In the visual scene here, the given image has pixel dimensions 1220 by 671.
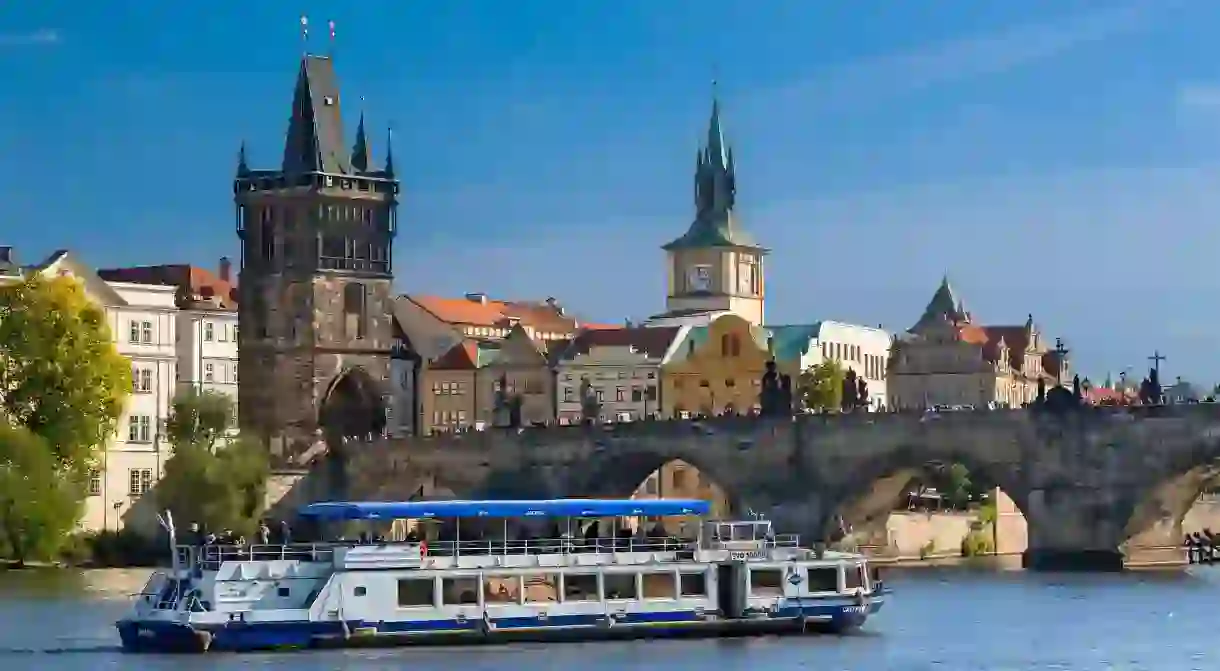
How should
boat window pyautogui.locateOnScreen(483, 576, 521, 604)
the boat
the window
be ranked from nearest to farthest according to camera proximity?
the boat, boat window pyautogui.locateOnScreen(483, 576, 521, 604), the window

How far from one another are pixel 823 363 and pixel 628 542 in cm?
8366

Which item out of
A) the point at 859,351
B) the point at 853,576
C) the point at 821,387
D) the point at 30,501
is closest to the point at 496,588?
the point at 853,576

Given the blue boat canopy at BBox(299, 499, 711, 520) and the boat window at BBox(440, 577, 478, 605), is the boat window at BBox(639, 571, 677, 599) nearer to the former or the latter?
the blue boat canopy at BBox(299, 499, 711, 520)

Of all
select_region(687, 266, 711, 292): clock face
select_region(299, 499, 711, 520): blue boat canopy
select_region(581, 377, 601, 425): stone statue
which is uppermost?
select_region(687, 266, 711, 292): clock face

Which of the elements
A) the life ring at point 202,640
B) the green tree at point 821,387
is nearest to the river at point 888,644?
the life ring at point 202,640

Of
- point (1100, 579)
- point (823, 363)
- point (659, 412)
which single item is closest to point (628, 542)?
point (1100, 579)

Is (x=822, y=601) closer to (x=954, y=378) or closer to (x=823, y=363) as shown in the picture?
(x=823, y=363)

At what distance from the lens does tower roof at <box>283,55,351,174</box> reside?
13362cm

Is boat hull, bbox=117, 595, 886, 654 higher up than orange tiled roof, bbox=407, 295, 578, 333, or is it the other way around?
orange tiled roof, bbox=407, 295, 578, 333

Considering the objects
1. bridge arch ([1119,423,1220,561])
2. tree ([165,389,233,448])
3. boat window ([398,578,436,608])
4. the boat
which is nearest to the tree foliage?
tree ([165,389,233,448])

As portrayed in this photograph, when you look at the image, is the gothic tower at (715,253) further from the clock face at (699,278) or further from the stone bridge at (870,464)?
the stone bridge at (870,464)

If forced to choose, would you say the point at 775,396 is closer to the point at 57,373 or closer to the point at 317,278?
the point at 57,373

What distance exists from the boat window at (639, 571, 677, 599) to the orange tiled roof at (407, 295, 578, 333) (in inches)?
3491

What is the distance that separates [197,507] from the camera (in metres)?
110
